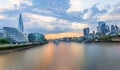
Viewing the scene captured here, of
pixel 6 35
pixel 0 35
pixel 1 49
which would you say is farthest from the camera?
pixel 6 35

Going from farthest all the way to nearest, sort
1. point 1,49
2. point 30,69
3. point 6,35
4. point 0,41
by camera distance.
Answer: point 6,35 < point 0,41 < point 1,49 < point 30,69

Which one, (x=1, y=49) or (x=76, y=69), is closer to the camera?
(x=76, y=69)

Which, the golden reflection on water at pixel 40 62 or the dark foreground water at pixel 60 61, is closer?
the dark foreground water at pixel 60 61

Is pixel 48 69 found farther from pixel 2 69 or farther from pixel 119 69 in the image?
pixel 119 69

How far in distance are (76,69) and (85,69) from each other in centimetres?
98

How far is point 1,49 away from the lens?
71.1m

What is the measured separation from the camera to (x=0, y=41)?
131375 mm

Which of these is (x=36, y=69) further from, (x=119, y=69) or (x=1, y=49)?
(x=1, y=49)

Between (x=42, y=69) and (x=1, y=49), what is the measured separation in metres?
46.9

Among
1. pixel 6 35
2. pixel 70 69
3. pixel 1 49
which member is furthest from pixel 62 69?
pixel 6 35

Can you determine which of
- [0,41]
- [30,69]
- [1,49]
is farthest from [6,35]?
[30,69]

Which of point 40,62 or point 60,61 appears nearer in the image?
point 40,62

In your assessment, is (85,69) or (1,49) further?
(1,49)

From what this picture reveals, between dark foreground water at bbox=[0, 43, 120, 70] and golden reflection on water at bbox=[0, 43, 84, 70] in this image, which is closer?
dark foreground water at bbox=[0, 43, 120, 70]
